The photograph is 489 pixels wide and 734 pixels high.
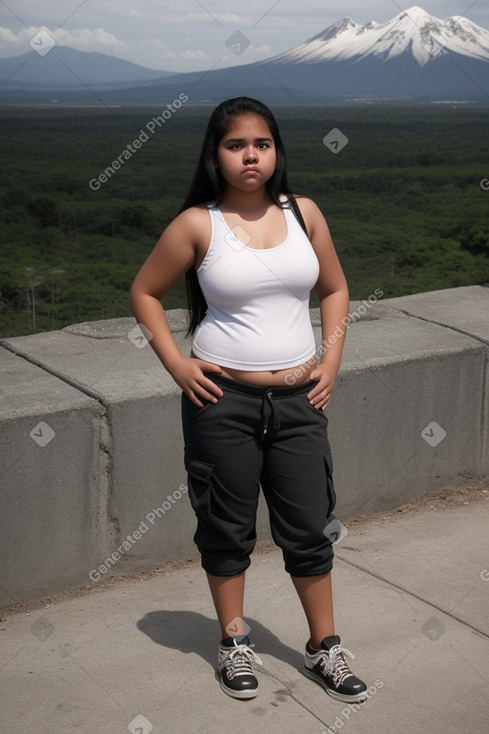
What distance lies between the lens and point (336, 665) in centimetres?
267

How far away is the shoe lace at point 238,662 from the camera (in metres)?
2.68

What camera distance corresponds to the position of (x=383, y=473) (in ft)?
13.2

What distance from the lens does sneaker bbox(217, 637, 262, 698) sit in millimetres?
2652

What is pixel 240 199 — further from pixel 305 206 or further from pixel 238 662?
pixel 238 662

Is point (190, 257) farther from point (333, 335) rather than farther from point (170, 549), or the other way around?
point (170, 549)

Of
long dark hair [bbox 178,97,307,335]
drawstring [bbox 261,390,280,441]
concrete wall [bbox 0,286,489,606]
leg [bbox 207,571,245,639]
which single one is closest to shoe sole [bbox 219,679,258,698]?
leg [bbox 207,571,245,639]

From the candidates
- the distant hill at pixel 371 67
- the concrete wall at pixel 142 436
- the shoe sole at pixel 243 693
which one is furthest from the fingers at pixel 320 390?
the distant hill at pixel 371 67

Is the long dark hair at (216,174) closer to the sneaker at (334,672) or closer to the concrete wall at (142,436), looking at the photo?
the concrete wall at (142,436)

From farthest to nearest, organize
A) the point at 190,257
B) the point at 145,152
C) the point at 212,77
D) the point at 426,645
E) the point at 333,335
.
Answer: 1. the point at 212,77
2. the point at 145,152
3. the point at 426,645
4. the point at 333,335
5. the point at 190,257

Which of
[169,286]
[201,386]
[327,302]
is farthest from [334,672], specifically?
[169,286]

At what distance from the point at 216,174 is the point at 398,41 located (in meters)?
177

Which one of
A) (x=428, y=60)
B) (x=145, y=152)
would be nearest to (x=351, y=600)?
(x=145, y=152)

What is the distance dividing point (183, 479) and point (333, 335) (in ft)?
3.33

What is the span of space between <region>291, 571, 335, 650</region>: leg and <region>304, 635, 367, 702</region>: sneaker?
0.08ft
